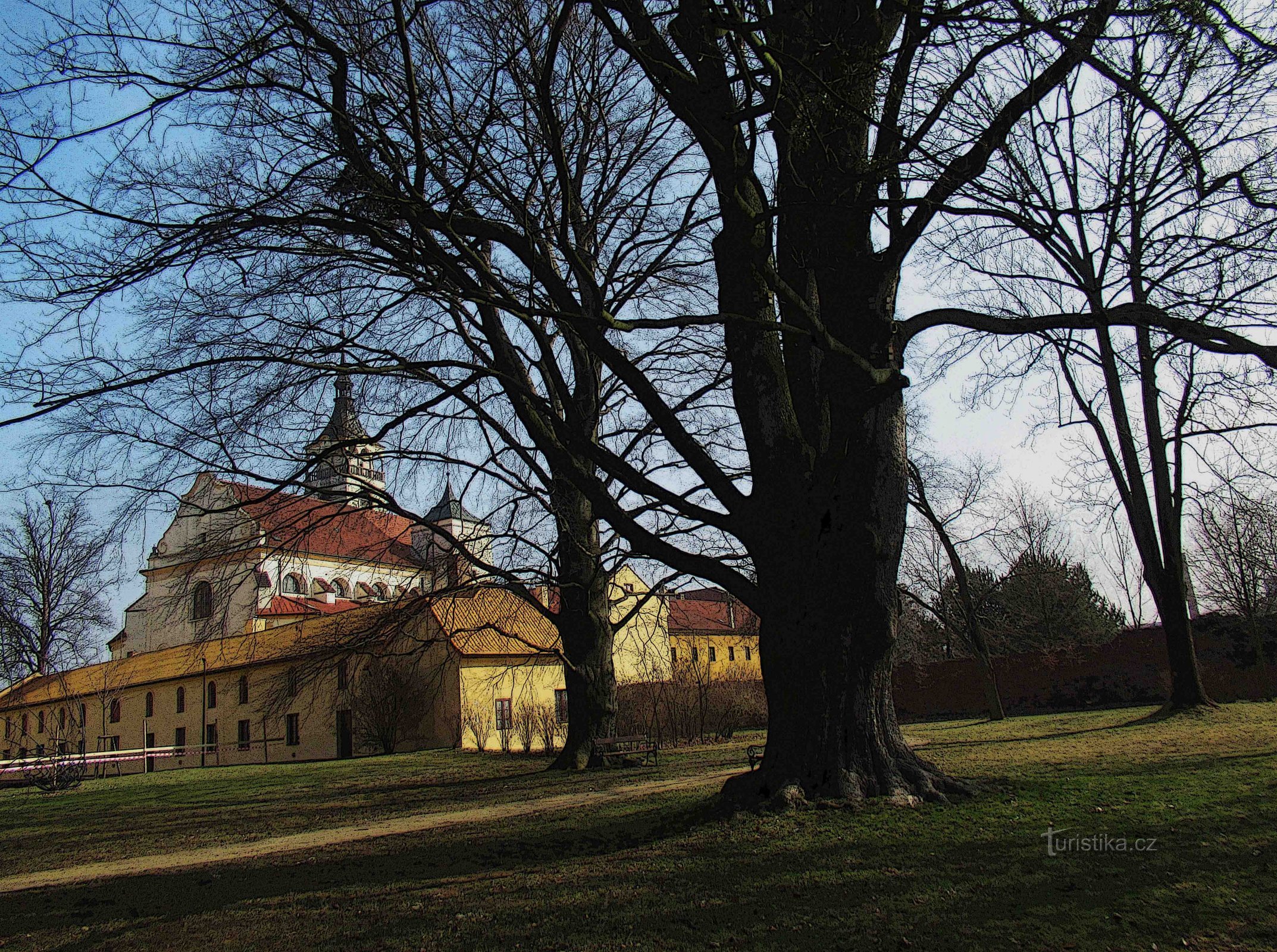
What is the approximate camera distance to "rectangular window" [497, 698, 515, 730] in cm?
3048

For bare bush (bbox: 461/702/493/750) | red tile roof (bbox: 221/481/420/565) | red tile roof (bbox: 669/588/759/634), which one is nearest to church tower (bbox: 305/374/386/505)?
red tile roof (bbox: 221/481/420/565)

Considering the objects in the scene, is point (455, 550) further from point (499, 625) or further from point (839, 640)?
point (499, 625)

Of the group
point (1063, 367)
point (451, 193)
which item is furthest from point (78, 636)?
point (1063, 367)

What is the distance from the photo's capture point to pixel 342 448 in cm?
1028

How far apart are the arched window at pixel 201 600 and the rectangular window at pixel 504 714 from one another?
61.5 ft

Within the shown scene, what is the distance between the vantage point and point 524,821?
29.9ft

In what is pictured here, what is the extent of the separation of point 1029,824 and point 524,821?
4999 mm

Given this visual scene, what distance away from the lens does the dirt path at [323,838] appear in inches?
333

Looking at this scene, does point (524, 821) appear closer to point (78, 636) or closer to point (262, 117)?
point (262, 117)

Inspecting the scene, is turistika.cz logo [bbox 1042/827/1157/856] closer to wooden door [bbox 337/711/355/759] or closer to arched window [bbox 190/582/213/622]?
arched window [bbox 190/582/213/622]

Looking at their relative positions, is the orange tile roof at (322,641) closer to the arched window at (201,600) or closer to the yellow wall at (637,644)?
the arched window at (201,600)

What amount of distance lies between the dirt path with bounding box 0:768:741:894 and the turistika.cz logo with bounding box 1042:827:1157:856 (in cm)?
552

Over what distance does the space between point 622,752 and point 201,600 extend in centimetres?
806

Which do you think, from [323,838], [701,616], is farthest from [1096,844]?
[701,616]
